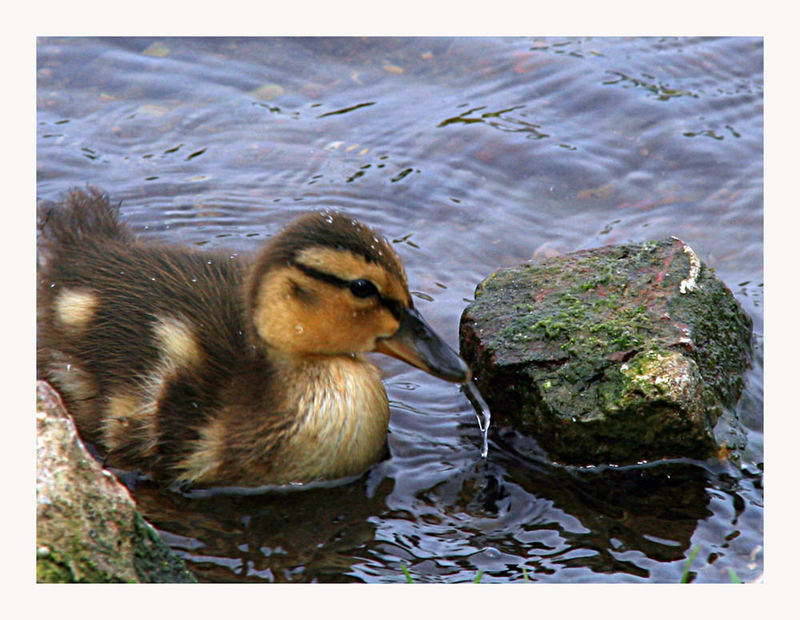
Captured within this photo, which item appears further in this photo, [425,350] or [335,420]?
[335,420]

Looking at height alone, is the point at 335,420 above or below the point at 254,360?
Result: below

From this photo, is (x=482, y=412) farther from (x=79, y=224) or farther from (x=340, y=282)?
(x=79, y=224)

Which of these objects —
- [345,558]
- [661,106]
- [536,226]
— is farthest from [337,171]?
[345,558]

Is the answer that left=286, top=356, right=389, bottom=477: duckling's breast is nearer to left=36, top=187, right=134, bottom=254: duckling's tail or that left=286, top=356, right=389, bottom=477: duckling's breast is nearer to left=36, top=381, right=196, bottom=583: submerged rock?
left=36, top=381, right=196, bottom=583: submerged rock

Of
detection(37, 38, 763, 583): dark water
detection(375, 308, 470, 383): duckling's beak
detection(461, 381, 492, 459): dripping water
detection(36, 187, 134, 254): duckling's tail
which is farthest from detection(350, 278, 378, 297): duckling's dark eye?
detection(36, 187, 134, 254): duckling's tail

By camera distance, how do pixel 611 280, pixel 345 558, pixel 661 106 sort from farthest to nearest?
pixel 661 106 < pixel 611 280 < pixel 345 558

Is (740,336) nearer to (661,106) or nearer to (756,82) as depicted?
(661,106)

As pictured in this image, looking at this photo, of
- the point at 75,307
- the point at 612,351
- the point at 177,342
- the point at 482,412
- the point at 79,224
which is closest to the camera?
the point at 177,342

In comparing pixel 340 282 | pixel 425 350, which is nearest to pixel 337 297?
pixel 340 282
